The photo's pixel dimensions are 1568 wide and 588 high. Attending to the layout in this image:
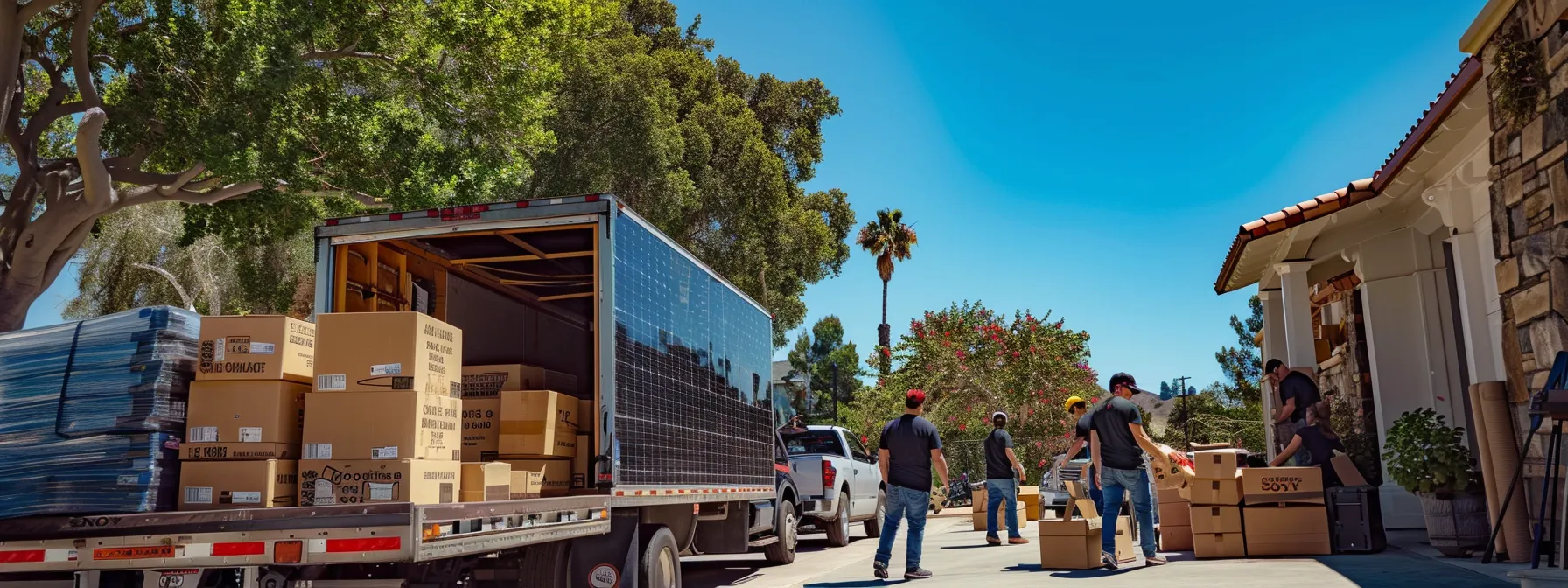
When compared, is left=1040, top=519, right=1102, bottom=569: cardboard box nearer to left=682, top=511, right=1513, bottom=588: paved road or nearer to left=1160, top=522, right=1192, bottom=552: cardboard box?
left=682, top=511, right=1513, bottom=588: paved road

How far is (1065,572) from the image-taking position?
31.3ft

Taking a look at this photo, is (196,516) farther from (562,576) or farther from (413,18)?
(413,18)

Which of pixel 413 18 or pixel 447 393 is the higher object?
pixel 413 18

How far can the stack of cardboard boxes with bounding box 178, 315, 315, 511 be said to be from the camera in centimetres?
534

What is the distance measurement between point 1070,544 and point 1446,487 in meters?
2.98

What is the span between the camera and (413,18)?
15258 millimetres

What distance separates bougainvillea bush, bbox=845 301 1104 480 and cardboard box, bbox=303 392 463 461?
2463 cm

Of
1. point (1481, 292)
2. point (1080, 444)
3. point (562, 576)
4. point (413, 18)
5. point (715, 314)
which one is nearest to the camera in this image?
point (562, 576)

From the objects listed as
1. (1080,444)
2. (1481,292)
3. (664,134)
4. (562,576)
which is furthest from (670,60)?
(562,576)

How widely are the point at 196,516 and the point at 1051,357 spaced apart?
26.4m

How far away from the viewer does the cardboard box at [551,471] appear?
6.91 m

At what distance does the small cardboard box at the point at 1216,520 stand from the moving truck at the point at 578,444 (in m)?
4.04

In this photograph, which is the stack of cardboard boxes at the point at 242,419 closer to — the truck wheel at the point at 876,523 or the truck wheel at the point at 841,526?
the truck wheel at the point at 841,526


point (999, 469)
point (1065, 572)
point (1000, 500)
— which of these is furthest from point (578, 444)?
point (1000, 500)
